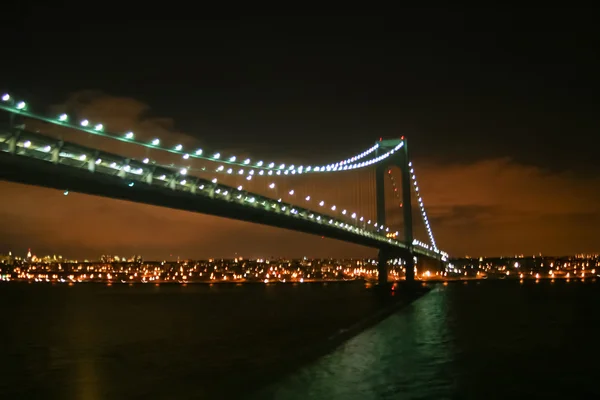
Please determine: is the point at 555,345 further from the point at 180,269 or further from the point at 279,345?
the point at 180,269

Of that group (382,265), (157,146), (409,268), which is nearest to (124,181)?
(157,146)

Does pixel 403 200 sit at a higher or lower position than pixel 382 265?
higher

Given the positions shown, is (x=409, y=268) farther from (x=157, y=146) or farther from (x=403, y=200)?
(x=157, y=146)

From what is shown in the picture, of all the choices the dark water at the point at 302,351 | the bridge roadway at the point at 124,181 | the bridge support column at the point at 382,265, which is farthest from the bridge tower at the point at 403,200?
the dark water at the point at 302,351

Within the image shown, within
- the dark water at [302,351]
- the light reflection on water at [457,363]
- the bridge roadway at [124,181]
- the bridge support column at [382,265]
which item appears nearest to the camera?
the light reflection on water at [457,363]

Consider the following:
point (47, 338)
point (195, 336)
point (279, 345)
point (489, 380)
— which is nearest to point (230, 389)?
point (489, 380)

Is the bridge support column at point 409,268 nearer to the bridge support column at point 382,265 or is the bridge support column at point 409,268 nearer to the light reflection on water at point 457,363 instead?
the bridge support column at point 382,265

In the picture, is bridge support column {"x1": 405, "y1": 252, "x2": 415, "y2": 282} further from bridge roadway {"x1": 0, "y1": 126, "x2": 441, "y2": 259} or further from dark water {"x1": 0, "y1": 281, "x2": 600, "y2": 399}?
dark water {"x1": 0, "y1": 281, "x2": 600, "y2": 399}

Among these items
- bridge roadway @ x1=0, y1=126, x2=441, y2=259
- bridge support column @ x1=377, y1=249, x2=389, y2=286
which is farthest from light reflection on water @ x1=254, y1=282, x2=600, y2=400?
bridge support column @ x1=377, y1=249, x2=389, y2=286
